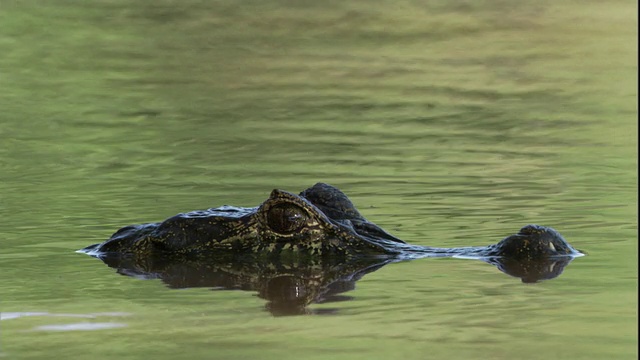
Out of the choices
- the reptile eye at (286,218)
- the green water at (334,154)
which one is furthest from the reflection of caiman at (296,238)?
the green water at (334,154)

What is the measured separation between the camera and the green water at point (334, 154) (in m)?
5.54

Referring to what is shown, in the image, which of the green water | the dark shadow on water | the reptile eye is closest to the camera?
the green water

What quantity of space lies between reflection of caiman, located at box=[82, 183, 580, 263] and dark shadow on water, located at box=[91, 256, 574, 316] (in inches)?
2.1

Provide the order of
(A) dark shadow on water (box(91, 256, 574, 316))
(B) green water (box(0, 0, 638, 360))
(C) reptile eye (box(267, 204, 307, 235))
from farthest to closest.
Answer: (C) reptile eye (box(267, 204, 307, 235)) → (A) dark shadow on water (box(91, 256, 574, 316)) → (B) green water (box(0, 0, 638, 360))

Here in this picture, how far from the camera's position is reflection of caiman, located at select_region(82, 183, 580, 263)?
22.2 feet

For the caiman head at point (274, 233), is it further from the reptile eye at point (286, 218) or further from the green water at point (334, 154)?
the green water at point (334, 154)

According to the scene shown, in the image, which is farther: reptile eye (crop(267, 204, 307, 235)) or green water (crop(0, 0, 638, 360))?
reptile eye (crop(267, 204, 307, 235))

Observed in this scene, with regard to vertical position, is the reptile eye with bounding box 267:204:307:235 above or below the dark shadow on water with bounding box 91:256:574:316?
above

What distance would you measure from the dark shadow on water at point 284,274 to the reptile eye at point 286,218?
18 centimetres

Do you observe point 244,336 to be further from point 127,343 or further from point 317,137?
point 317,137

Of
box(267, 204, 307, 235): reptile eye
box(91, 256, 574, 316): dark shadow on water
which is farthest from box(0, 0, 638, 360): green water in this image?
box(267, 204, 307, 235): reptile eye

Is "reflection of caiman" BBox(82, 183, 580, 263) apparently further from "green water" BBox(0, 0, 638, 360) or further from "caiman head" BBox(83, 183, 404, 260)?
"green water" BBox(0, 0, 638, 360)

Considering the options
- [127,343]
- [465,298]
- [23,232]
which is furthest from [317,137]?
[127,343]

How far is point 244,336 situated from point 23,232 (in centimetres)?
296
